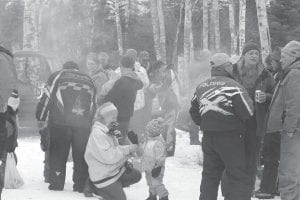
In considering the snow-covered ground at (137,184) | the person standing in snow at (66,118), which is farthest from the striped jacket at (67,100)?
the snow-covered ground at (137,184)

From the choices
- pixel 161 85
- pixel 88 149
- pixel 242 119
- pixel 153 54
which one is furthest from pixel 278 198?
pixel 153 54

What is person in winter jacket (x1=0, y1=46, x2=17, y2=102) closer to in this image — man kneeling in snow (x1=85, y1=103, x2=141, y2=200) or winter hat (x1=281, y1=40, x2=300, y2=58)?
man kneeling in snow (x1=85, y1=103, x2=141, y2=200)

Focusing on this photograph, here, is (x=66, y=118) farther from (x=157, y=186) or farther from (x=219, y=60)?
(x=219, y=60)

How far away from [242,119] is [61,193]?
3.06 meters

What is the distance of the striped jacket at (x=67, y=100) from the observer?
328 inches

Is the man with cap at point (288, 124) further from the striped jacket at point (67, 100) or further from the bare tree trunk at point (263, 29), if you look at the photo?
the bare tree trunk at point (263, 29)

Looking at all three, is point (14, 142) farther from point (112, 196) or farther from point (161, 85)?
point (161, 85)

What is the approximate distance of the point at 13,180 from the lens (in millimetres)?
8336

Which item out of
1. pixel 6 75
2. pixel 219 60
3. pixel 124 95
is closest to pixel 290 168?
pixel 219 60

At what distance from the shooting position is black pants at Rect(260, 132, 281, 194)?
8125 millimetres

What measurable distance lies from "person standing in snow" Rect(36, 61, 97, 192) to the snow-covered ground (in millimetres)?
297

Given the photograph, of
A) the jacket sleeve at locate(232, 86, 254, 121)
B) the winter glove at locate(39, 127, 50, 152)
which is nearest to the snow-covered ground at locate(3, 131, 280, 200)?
the winter glove at locate(39, 127, 50, 152)

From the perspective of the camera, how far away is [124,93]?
8.59 m

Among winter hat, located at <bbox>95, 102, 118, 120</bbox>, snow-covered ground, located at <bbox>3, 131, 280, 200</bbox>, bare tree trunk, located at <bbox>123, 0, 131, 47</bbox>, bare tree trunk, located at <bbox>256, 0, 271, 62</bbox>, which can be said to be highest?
bare tree trunk, located at <bbox>123, 0, 131, 47</bbox>
